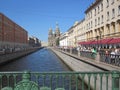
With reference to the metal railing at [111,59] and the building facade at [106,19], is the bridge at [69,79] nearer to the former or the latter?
the metal railing at [111,59]

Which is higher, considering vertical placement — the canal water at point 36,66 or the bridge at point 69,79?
the bridge at point 69,79

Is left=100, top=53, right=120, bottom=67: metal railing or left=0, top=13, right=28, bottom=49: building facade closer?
left=100, top=53, right=120, bottom=67: metal railing

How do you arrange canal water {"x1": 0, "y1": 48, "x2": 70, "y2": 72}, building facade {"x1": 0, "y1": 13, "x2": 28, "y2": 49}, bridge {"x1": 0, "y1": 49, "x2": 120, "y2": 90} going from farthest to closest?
1. building facade {"x1": 0, "y1": 13, "x2": 28, "y2": 49}
2. canal water {"x1": 0, "y1": 48, "x2": 70, "y2": 72}
3. bridge {"x1": 0, "y1": 49, "x2": 120, "y2": 90}

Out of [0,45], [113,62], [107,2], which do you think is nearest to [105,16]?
[107,2]

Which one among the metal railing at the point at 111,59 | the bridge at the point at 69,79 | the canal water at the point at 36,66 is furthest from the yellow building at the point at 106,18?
the bridge at the point at 69,79

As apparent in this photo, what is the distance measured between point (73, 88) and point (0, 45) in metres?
73.9

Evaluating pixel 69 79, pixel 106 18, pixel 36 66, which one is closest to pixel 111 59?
pixel 69 79

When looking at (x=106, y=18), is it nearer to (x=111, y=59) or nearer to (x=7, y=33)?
(x=111, y=59)

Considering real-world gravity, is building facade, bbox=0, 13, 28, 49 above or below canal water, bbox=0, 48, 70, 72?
above

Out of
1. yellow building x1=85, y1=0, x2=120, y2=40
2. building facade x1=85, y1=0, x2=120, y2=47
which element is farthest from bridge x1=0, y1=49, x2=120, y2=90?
yellow building x1=85, y1=0, x2=120, y2=40

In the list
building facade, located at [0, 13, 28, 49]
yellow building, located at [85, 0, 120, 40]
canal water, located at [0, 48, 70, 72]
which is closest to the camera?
canal water, located at [0, 48, 70, 72]

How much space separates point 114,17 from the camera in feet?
161

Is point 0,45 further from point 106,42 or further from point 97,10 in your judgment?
point 106,42

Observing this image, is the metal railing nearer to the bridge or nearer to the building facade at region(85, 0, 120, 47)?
the bridge
